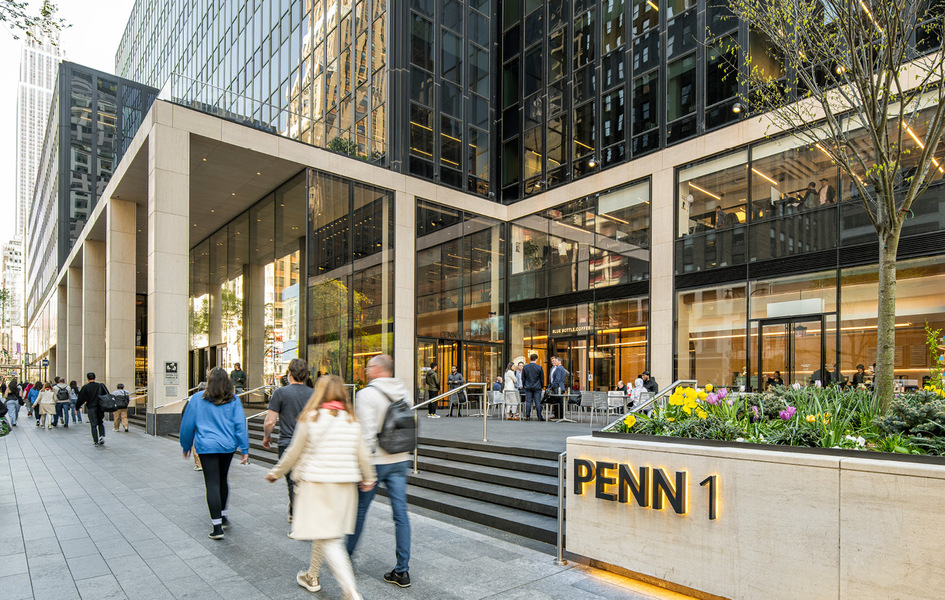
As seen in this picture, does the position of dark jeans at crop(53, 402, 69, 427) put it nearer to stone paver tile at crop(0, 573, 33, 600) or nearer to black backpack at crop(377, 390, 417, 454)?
stone paver tile at crop(0, 573, 33, 600)

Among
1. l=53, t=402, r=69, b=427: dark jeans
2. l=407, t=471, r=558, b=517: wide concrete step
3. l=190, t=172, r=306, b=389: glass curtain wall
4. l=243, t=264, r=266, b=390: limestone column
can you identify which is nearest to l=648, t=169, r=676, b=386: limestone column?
l=407, t=471, r=558, b=517: wide concrete step

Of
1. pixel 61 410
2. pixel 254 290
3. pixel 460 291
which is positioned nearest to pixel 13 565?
pixel 460 291

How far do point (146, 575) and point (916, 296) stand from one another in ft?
53.0

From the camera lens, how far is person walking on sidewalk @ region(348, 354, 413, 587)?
15.8ft

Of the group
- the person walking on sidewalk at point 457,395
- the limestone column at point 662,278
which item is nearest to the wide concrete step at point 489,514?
the person walking on sidewalk at point 457,395

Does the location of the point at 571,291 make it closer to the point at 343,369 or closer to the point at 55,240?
the point at 343,369

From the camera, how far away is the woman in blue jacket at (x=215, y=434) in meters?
6.23

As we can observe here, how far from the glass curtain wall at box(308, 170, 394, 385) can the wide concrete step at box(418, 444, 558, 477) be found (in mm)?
10293

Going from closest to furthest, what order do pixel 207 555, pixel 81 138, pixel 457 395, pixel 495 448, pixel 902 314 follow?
pixel 207 555
pixel 495 448
pixel 902 314
pixel 457 395
pixel 81 138

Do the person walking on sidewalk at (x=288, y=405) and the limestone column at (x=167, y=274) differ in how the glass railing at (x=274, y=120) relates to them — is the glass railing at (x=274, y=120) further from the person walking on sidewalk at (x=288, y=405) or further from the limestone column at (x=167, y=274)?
the person walking on sidewalk at (x=288, y=405)

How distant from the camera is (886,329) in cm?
587

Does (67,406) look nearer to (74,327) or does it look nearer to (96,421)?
(96,421)

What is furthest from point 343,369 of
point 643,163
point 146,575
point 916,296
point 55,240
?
point 55,240

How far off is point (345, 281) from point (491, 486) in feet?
44.0
